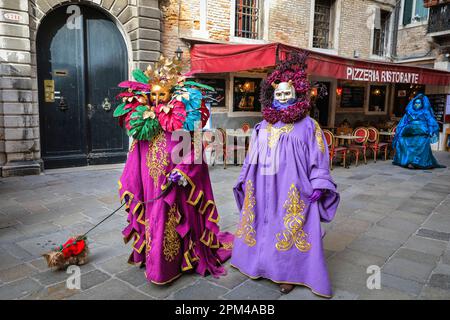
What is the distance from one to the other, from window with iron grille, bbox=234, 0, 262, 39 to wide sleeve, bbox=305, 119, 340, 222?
28.0 ft

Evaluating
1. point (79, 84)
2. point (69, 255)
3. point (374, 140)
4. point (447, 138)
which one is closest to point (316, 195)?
point (69, 255)

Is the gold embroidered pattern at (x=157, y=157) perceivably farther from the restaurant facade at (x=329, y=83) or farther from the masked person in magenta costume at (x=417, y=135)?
the masked person in magenta costume at (x=417, y=135)

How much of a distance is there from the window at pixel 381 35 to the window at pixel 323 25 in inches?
107

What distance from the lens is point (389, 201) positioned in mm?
6129

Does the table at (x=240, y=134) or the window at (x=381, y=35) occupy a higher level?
the window at (x=381, y=35)

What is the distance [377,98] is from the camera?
1498 centimetres

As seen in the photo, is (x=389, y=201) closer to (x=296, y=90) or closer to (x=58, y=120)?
(x=296, y=90)

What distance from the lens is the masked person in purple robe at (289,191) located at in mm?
2979

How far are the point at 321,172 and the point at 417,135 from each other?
759 cm

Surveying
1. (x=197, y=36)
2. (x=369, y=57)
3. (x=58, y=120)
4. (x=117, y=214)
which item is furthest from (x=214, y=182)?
(x=369, y=57)

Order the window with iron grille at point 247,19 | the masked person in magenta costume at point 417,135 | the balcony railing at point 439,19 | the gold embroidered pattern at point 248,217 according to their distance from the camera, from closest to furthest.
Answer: the gold embroidered pattern at point 248,217, the masked person in magenta costume at point 417,135, the window with iron grille at point 247,19, the balcony railing at point 439,19

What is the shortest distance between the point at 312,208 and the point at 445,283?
1.48m

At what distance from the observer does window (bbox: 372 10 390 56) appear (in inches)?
580

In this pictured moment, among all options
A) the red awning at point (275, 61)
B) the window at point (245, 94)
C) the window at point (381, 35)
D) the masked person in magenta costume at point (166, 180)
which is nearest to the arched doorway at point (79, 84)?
the red awning at point (275, 61)
